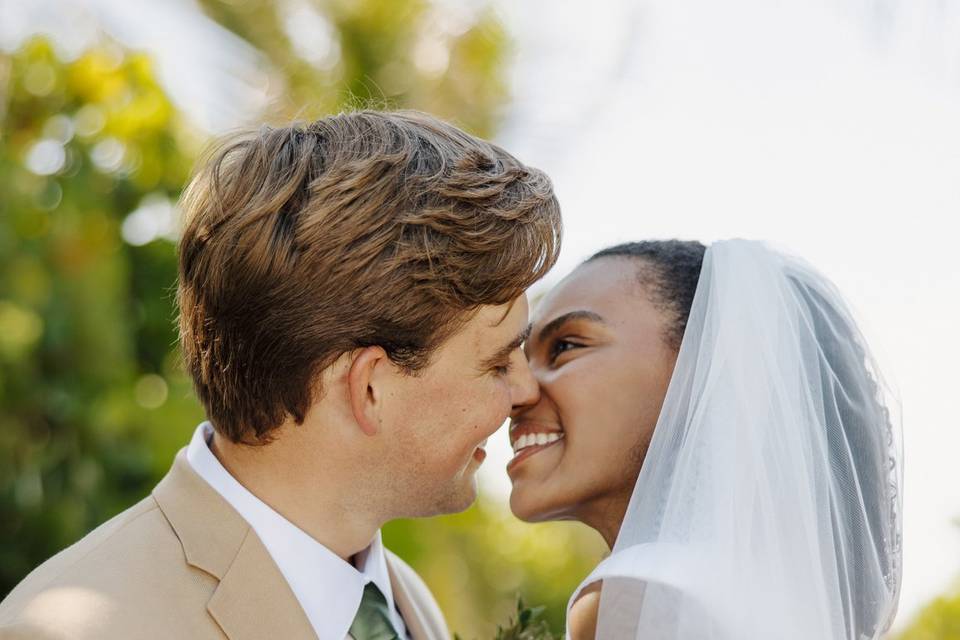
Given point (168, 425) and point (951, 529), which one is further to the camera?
point (168, 425)

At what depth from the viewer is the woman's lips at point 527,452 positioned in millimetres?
3381

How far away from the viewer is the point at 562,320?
11.1 ft

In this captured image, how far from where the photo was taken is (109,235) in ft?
27.0

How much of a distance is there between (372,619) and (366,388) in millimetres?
633

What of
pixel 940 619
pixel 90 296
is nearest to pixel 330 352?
pixel 940 619

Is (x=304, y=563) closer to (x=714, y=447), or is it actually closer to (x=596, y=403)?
(x=596, y=403)

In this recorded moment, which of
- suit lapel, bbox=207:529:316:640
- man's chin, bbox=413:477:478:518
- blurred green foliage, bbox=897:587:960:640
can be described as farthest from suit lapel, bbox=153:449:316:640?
blurred green foliage, bbox=897:587:960:640

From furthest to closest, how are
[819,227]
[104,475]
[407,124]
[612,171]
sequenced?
[612,171] < [104,475] < [819,227] < [407,124]

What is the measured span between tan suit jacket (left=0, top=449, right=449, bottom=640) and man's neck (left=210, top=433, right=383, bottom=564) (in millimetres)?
122

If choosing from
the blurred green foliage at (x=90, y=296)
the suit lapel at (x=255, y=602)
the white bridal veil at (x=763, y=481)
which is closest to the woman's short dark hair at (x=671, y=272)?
the white bridal veil at (x=763, y=481)

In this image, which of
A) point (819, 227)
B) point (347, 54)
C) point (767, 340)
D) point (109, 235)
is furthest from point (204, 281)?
point (347, 54)

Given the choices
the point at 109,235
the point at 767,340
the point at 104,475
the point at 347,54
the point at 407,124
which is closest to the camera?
the point at 767,340

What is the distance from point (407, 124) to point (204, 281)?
28.1 inches

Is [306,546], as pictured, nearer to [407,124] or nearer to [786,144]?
[407,124]
